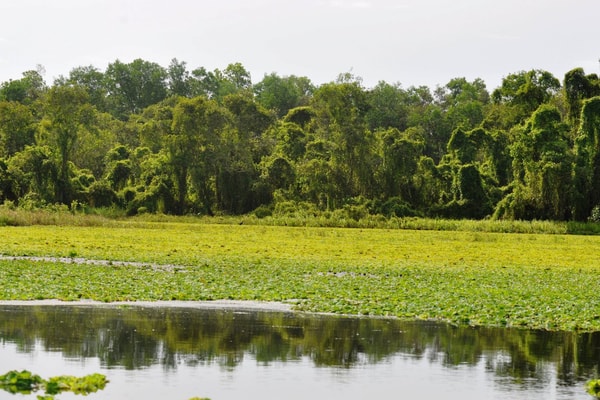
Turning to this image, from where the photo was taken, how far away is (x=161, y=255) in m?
38.7

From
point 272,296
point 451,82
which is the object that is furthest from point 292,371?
point 451,82

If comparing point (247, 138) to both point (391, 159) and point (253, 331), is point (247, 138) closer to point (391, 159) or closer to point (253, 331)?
point (391, 159)

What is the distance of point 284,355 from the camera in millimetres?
17781

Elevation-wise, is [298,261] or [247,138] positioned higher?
[247,138]

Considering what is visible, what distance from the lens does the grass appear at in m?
24.5

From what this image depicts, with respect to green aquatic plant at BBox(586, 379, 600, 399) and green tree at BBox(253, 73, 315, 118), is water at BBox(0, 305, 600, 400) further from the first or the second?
green tree at BBox(253, 73, 315, 118)

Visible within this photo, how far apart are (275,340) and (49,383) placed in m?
5.96

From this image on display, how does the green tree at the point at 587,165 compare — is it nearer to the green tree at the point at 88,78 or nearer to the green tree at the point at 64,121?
the green tree at the point at 64,121

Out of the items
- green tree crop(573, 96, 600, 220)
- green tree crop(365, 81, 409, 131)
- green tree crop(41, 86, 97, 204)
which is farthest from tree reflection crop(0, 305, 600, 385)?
green tree crop(365, 81, 409, 131)

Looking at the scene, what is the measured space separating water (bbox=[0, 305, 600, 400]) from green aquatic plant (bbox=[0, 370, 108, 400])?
0.76 feet

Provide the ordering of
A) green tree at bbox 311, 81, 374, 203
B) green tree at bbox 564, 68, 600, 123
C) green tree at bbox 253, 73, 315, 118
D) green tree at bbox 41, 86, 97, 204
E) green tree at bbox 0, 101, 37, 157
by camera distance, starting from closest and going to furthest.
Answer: green tree at bbox 564, 68, 600, 123 → green tree at bbox 41, 86, 97, 204 → green tree at bbox 311, 81, 374, 203 → green tree at bbox 0, 101, 37, 157 → green tree at bbox 253, 73, 315, 118

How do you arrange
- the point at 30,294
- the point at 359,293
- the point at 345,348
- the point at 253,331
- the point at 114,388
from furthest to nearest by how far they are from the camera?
the point at 359,293, the point at 30,294, the point at 253,331, the point at 345,348, the point at 114,388

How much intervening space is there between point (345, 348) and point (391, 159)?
229ft

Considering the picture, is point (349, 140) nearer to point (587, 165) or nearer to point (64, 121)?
point (587, 165)
